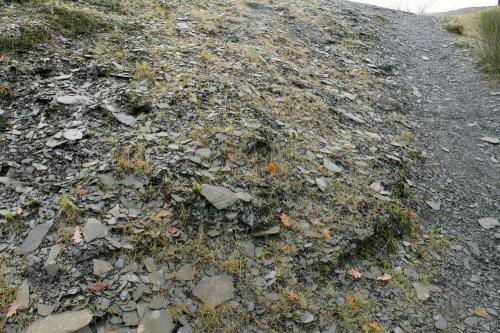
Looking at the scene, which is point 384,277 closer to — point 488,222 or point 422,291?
point 422,291

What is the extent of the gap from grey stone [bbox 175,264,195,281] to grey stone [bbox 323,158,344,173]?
281 cm

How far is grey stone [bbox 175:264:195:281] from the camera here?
13.6ft

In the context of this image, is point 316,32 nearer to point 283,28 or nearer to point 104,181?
point 283,28

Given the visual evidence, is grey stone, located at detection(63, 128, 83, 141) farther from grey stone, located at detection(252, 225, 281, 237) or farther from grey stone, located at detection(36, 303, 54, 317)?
grey stone, located at detection(252, 225, 281, 237)

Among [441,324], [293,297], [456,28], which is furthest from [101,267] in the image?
[456,28]

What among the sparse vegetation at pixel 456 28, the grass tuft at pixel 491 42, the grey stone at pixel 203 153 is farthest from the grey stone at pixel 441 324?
→ the sparse vegetation at pixel 456 28

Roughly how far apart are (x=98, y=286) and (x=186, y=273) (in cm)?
90

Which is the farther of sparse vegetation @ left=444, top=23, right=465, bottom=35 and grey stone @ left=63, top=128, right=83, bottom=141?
sparse vegetation @ left=444, top=23, right=465, bottom=35

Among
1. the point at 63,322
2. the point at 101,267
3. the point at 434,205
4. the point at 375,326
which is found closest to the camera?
the point at 63,322

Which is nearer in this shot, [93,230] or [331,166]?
[93,230]

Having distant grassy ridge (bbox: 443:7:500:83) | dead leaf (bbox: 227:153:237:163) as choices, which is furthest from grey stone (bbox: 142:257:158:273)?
distant grassy ridge (bbox: 443:7:500:83)

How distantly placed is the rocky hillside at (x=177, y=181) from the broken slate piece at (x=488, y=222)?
1.17 metres

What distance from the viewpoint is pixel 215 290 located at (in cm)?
410

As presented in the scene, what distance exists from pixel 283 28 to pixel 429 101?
488 cm
